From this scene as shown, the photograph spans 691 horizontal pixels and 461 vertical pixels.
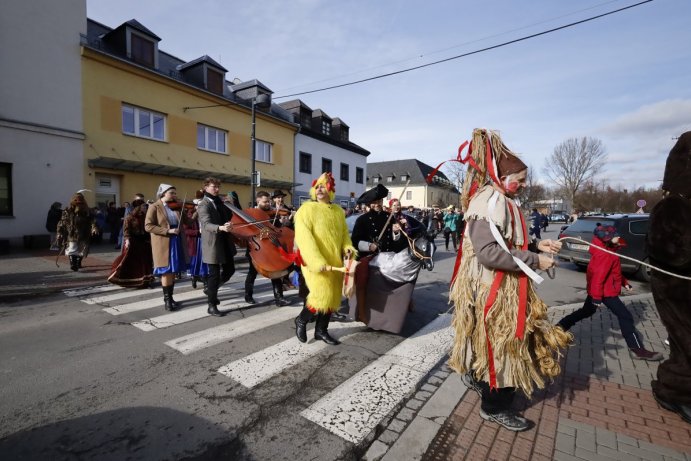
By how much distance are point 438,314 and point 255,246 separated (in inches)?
120

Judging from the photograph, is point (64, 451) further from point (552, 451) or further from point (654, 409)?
point (654, 409)

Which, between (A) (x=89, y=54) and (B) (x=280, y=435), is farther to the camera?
(A) (x=89, y=54)

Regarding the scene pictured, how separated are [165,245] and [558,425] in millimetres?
5099

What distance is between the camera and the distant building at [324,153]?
23.7m

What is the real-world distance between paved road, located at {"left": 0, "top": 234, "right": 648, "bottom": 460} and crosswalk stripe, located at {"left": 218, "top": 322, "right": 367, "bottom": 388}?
0.06ft

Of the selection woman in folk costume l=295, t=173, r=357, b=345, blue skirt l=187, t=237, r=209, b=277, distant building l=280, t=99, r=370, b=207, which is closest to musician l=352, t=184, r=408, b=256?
woman in folk costume l=295, t=173, r=357, b=345

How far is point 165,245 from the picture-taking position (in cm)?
517

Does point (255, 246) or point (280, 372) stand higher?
point (255, 246)

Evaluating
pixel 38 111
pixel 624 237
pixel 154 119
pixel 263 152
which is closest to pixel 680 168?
pixel 624 237

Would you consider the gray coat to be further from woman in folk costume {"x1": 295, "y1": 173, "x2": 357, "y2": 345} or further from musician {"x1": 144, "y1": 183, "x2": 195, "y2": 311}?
woman in folk costume {"x1": 295, "y1": 173, "x2": 357, "y2": 345}

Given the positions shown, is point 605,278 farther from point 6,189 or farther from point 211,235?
point 6,189

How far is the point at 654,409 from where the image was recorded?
9.09ft

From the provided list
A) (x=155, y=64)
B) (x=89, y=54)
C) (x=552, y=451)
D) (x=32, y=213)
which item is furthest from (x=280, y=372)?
(x=155, y=64)

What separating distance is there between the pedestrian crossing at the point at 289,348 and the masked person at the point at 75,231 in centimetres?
200
